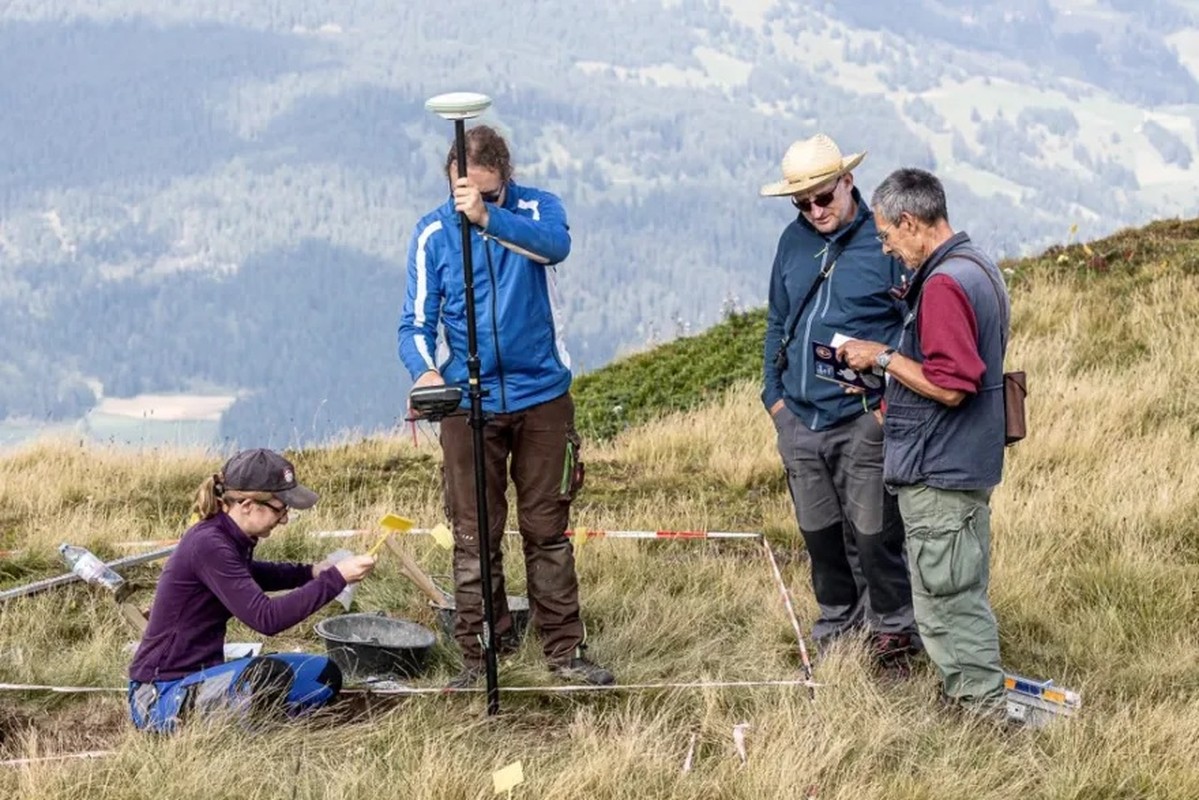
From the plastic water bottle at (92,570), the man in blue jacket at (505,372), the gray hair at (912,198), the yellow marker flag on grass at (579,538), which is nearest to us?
the gray hair at (912,198)

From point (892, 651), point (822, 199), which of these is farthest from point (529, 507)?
point (822, 199)

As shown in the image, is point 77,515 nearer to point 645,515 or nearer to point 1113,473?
point 645,515

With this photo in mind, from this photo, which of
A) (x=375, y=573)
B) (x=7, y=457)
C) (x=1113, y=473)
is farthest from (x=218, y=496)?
(x=7, y=457)

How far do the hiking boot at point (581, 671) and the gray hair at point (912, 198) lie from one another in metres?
2.14

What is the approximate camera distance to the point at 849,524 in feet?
20.7

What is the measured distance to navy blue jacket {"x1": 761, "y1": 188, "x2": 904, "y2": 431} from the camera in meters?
5.88

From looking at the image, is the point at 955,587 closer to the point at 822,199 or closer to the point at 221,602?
the point at 822,199

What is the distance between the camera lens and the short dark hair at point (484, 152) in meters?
5.67

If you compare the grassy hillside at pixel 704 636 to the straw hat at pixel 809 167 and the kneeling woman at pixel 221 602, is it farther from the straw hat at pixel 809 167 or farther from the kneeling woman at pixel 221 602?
the straw hat at pixel 809 167

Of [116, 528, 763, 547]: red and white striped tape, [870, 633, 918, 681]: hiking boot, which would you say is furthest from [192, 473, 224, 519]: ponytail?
[116, 528, 763, 547]: red and white striped tape

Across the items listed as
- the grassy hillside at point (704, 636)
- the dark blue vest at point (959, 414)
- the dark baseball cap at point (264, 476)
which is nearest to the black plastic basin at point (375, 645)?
the grassy hillside at point (704, 636)

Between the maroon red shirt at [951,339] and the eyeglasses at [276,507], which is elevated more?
the maroon red shirt at [951,339]

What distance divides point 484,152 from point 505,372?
2.75 ft

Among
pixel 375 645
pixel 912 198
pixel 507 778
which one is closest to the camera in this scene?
pixel 507 778
